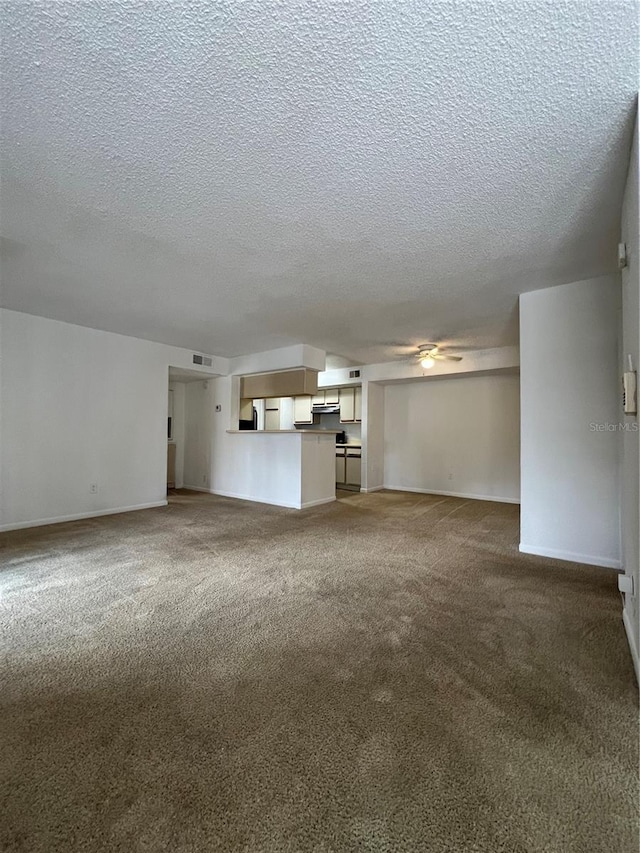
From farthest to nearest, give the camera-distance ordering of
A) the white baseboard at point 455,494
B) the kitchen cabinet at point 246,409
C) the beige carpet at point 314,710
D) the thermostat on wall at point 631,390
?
the kitchen cabinet at point 246,409, the white baseboard at point 455,494, the thermostat on wall at point 631,390, the beige carpet at point 314,710

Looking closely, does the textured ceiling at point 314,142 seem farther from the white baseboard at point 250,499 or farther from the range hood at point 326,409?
the range hood at point 326,409

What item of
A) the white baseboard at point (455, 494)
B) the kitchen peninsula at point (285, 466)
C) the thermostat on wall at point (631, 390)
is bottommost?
the white baseboard at point (455, 494)

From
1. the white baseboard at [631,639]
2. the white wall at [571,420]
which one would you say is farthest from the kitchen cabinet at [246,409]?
the white baseboard at [631,639]

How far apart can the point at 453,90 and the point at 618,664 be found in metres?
2.52

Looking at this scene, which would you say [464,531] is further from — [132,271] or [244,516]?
[132,271]

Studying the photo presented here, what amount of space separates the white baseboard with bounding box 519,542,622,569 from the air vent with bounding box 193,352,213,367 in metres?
4.97

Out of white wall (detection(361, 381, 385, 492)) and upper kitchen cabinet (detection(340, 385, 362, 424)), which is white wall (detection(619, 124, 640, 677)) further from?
upper kitchen cabinet (detection(340, 385, 362, 424))

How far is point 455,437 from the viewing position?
21.5ft

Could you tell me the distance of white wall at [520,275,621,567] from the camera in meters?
2.92

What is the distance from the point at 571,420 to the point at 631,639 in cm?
174

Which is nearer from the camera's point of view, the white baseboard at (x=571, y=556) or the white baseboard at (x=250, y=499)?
the white baseboard at (x=571, y=556)

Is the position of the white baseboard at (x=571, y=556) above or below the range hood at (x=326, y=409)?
below

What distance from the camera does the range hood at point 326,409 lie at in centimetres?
755

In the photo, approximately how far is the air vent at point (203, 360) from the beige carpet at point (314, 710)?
3.66 metres
